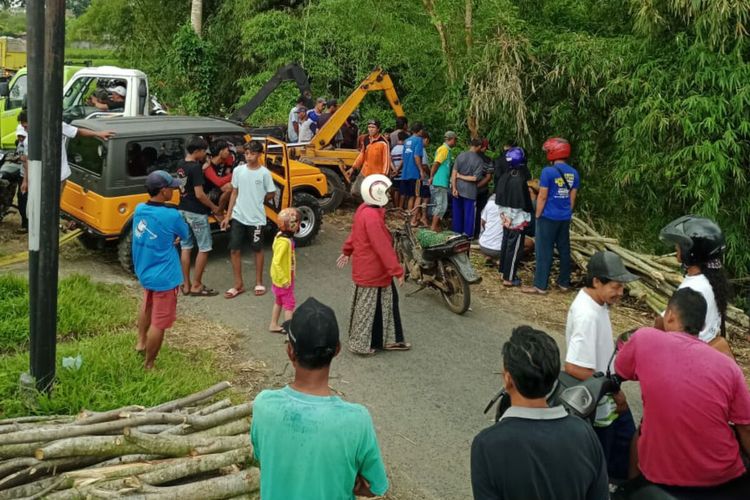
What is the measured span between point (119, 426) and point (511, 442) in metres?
2.83

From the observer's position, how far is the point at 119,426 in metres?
4.50

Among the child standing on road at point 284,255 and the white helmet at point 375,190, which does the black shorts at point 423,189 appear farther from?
the white helmet at point 375,190

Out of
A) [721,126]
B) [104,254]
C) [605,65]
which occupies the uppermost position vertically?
[605,65]

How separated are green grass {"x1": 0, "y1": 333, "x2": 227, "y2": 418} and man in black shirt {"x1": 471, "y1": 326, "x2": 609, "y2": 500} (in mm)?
3503

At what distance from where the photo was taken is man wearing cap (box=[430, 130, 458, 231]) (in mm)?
11086

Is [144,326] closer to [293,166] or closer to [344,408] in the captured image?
[344,408]

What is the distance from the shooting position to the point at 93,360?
235 inches

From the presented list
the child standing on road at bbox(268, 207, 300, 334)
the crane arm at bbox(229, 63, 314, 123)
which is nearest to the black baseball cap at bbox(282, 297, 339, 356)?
the child standing on road at bbox(268, 207, 300, 334)

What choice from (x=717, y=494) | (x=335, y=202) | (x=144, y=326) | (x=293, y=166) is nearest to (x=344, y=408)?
(x=717, y=494)

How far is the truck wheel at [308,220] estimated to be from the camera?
34.6ft

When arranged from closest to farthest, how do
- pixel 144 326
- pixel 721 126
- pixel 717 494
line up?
1. pixel 717 494
2. pixel 144 326
3. pixel 721 126

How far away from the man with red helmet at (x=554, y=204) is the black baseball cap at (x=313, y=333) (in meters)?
6.24

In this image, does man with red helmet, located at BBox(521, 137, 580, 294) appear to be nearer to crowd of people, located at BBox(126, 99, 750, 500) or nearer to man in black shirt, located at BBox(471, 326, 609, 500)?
crowd of people, located at BBox(126, 99, 750, 500)

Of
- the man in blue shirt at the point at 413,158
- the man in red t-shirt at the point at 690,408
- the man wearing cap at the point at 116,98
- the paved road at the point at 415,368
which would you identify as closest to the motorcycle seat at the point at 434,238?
the paved road at the point at 415,368
